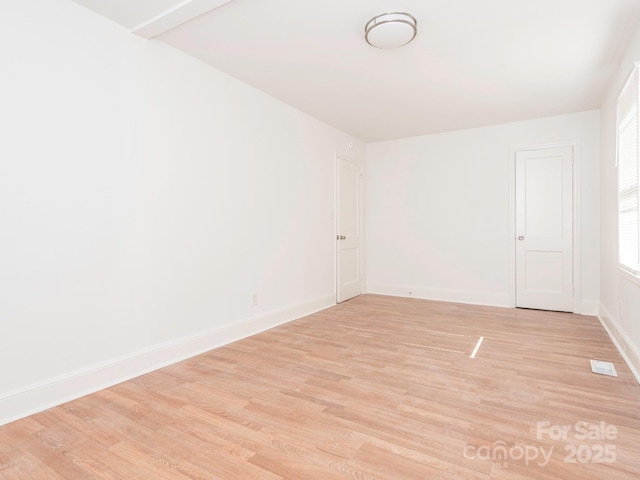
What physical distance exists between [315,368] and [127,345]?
4.63 feet

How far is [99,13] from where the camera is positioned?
2457mm

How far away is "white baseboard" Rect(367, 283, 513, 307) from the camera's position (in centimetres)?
516

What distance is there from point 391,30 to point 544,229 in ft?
12.1

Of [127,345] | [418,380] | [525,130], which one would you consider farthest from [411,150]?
[127,345]

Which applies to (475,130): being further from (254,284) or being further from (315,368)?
(315,368)

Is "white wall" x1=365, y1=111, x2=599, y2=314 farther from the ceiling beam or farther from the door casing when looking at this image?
the ceiling beam

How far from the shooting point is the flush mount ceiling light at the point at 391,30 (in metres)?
2.52

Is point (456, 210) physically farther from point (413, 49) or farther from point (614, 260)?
point (413, 49)

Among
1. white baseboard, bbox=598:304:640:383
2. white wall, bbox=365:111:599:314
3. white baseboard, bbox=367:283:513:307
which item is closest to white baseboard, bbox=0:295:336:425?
white baseboard, bbox=367:283:513:307

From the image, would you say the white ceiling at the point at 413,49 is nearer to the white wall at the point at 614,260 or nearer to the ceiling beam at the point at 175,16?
the ceiling beam at the point at 175,16

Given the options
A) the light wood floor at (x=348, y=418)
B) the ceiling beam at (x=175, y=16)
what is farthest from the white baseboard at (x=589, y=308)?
the ceiling beam at (x=175, y=16)

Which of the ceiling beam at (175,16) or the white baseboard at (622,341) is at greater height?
the ceiling beam at (175,16)

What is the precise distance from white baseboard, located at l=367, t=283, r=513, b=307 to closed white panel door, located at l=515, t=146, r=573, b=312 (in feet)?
0.87

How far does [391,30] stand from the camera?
8.54ft
